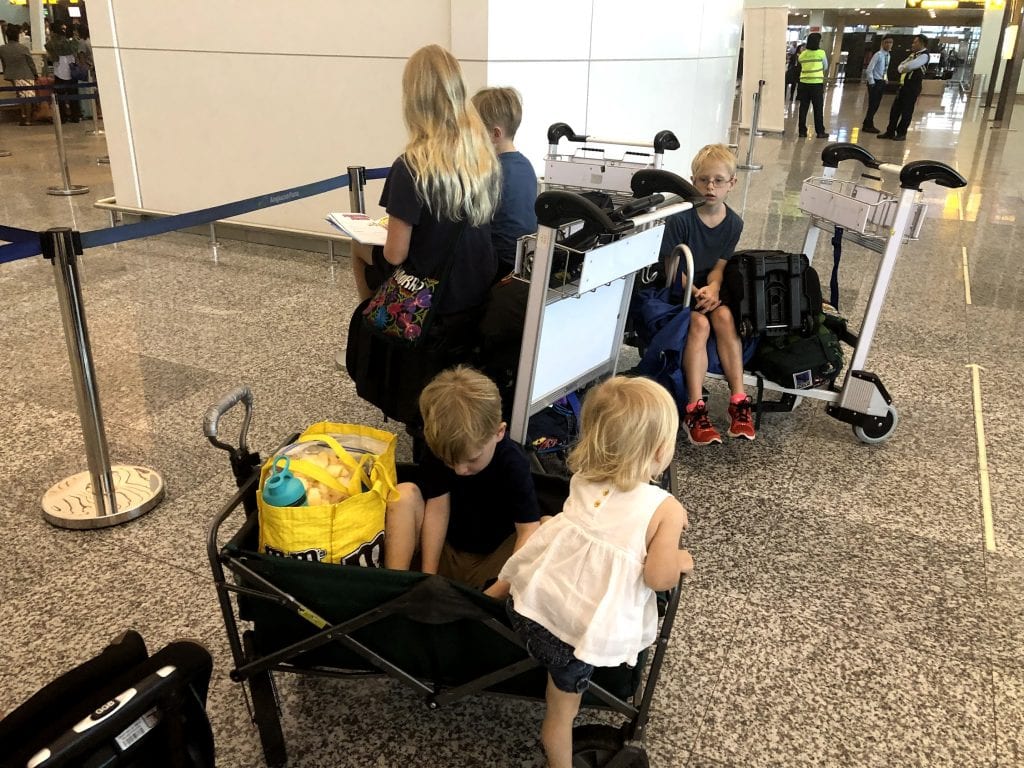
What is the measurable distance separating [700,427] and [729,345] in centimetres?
37

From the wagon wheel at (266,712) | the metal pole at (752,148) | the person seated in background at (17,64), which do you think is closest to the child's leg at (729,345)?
the wagon wheel at (266,712)

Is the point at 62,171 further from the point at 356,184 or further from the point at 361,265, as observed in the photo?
the point at 361,265

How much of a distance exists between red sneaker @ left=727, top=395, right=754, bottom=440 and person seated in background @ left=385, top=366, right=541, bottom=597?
1568 mm

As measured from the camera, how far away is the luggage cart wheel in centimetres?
178

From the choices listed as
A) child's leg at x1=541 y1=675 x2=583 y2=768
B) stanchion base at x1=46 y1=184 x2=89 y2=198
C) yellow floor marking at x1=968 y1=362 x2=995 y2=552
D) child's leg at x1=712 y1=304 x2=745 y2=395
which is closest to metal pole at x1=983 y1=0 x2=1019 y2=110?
yellow floor marking at x1=968 y1=362 x2=995 y2=552

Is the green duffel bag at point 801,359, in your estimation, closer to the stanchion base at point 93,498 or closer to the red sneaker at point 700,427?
the red sneaker at point 700,427

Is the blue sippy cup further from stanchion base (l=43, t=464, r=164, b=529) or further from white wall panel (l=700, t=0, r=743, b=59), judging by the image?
Answer: white wall panel (l=700, t=0, r=743, b=59)

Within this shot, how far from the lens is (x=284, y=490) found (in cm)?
179

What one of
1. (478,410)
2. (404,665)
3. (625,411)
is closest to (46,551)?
(404,665)

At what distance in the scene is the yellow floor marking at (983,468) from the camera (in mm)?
2852

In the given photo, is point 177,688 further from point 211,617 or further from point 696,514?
point 696,514

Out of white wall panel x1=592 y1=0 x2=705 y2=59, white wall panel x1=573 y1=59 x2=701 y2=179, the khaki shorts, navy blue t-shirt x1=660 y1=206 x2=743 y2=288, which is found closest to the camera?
the khaki shorts

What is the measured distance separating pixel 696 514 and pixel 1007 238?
5.77m

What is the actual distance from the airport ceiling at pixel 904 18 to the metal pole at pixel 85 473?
3105cm
